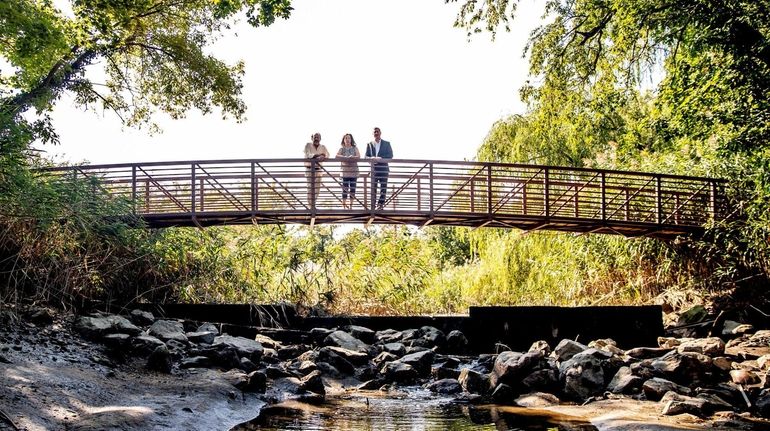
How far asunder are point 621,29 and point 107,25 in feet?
29.2

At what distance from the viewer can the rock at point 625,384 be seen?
8414 millimetres

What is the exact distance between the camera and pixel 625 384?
8.45 meters

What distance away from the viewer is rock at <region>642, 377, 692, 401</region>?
8.11 m

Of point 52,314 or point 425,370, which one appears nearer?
point 52,314

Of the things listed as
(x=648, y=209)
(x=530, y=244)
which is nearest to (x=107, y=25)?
(x=530, y=244)

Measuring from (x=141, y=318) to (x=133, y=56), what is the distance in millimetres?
10065

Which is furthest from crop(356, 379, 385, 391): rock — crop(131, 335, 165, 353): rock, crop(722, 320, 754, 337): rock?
crop(722, 320, 754, 337): rock

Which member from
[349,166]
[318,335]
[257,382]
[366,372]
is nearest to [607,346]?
[366,372]

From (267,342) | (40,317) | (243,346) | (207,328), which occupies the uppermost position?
(40,317)

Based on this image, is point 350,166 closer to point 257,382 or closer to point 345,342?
point 345,342

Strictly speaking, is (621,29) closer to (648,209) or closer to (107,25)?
(648,209)

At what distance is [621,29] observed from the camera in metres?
12.2

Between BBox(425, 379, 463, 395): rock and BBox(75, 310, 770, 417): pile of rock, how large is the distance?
0.04 ft

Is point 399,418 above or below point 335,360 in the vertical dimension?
below
